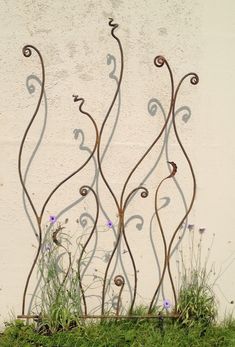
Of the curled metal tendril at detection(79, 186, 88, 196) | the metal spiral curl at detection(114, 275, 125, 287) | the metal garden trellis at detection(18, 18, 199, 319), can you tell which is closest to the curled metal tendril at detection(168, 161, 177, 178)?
the metal garden trellis at detection(18, 18, 199, 319)

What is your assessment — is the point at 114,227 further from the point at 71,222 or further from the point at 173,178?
the point at 173,178

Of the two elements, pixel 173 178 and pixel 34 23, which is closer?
pixel 34 23

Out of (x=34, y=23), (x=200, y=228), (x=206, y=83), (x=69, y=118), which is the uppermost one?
(x=34, y=23)

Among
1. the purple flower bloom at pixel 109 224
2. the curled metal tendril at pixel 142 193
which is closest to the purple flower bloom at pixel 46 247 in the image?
the purple flower bloom at pixel 109 224

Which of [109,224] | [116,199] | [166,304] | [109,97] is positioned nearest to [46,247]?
[109,224]

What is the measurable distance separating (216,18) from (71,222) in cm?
164

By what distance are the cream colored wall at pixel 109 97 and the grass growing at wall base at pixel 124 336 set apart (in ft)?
0.76

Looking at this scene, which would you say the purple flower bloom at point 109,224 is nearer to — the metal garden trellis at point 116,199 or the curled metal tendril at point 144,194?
the metal garden trellis at point 116,199

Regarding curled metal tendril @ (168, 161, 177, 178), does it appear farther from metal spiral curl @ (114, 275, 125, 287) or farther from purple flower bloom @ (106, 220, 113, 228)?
metal spiral curl @ (114, 275, 125, 287)

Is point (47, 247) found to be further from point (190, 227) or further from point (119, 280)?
point (190, 227)

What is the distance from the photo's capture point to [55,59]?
2523 mm

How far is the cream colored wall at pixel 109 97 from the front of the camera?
2506mm

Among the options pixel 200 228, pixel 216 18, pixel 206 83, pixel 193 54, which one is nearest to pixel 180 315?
pixel 200 228

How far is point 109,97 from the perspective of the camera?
2.58 meters
